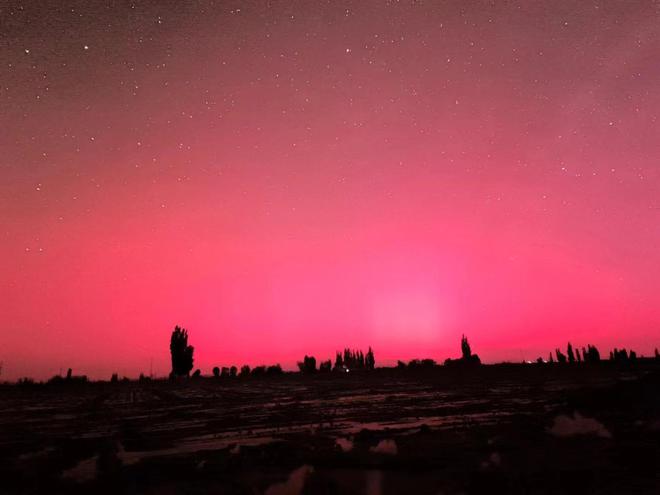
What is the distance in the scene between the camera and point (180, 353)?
8006 centimetres

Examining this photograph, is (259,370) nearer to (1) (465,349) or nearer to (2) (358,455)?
(1) (465,349)

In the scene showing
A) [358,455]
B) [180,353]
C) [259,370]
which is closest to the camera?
[358,455]

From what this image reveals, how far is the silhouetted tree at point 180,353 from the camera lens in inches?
3137

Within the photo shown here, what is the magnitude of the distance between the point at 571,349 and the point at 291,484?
130959mm

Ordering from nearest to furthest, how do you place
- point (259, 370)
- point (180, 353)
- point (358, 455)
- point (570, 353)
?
point (358, 455), point (180, 353), point (259, 370), point (570, 353)

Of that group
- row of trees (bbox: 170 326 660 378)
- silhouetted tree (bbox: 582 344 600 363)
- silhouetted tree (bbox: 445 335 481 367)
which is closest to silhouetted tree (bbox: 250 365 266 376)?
row of trees (bbox: 170 326 660 378)

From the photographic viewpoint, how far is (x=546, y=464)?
500cm

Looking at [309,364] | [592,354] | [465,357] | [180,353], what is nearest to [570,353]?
[592,354]

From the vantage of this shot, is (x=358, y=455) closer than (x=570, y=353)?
Yes

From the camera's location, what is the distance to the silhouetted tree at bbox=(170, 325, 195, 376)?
7969 centimetres

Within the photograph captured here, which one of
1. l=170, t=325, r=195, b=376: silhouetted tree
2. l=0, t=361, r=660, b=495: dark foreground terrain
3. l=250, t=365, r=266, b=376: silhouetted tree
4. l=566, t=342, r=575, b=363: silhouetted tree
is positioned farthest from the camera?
l=566, t=342, r=575, b=363: silhouetted tree

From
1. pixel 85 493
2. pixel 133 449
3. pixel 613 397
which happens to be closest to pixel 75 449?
pixel 133 449

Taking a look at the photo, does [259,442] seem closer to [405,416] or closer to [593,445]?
[405,416]

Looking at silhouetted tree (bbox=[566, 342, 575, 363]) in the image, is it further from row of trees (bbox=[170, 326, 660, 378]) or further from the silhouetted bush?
the silhouetted bush
